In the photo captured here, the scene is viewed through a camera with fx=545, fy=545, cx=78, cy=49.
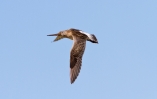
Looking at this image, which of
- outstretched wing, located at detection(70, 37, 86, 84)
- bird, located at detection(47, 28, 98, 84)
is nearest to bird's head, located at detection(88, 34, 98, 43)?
bird, located at detection(47, 28, 98, 84)

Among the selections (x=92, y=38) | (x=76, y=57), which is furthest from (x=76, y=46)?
(x=92, y=38)

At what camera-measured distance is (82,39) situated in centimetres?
2344

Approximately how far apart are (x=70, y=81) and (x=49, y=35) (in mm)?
5472

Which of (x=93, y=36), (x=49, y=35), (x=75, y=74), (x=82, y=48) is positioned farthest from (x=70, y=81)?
(x=49, y=35)

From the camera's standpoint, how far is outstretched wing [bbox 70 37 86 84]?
22020mm

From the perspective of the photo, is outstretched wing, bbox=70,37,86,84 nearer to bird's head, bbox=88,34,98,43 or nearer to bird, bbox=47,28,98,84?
bird, bbox=47,28,98,84

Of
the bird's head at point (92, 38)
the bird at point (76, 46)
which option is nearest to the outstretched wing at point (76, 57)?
the bird at point (76, 46)

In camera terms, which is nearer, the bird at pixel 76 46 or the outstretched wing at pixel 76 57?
the outstretched wing at pixel 76 57

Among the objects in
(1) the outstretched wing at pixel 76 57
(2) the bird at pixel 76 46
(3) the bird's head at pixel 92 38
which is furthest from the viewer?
(3) the bird's head at pixel 92 38

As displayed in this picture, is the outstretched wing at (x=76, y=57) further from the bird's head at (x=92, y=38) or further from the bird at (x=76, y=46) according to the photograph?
the bird's head at (x=92, y=38)

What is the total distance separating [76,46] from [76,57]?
57 cm

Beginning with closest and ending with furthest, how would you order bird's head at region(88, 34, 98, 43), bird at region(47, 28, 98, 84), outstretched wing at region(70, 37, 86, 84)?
1. outstretched wing at region(70, 37, 86, 84)
2. bird at region(47, 28, 98, 84)
3. bird's head at region(88, 34, 98, 43)

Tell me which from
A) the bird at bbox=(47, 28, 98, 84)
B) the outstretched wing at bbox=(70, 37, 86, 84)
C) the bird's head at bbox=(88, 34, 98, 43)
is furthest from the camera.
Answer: the bird's head at bbox=(88, 34, 98, 43)

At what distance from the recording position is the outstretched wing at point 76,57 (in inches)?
867
